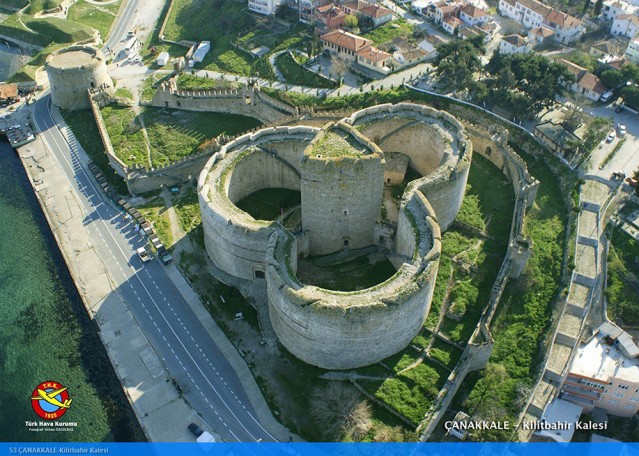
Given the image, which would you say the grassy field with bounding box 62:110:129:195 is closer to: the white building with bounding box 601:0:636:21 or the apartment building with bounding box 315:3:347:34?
the apartment building with bounding box 315:3:347:34

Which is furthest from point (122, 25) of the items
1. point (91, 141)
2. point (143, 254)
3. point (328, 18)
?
point (143, 254)

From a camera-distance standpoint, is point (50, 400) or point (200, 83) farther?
point (200, 83)

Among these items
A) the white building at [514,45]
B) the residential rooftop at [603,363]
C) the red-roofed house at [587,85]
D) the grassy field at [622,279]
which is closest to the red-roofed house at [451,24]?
the white building at [514,45]

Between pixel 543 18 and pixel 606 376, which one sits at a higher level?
pixel 543 18

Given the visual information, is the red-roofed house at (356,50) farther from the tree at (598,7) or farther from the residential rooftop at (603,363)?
the residential rooftop at (603,363)

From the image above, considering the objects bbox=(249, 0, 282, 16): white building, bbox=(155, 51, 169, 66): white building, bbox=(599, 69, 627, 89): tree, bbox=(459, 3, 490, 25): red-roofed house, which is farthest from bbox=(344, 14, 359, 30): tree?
bbox=(599, 69, 627, 89): tree

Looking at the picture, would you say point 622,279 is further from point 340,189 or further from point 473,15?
point 473,15

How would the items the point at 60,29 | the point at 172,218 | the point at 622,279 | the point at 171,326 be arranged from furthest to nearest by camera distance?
the point at 60,29 → the point at 172,218 → the point at 622,279 → the point at 171,326
